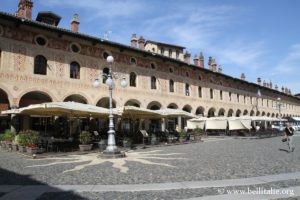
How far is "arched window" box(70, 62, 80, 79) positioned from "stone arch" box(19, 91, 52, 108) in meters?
2.41

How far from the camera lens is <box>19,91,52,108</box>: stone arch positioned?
18763 mm

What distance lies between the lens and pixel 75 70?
68.7 ft

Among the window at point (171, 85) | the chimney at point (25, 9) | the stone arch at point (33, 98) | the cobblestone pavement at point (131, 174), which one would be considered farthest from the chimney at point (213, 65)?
the cobblestone pavement at point (131, 174)

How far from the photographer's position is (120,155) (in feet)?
40.1

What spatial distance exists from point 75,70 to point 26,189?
15.5m

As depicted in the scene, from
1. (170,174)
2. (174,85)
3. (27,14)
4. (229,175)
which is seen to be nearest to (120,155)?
A: (170,174)

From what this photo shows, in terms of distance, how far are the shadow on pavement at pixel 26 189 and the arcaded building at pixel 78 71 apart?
1110 centimetres

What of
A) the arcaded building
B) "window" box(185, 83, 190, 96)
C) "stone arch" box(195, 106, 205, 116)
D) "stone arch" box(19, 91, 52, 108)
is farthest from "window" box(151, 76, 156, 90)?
"stone arch" box(19, 91, 52, 108)

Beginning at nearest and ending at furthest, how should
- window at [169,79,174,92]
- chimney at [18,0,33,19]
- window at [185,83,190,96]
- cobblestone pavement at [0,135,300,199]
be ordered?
cobblestone pavement at [0,135,300,199] < chimney at [18,0,33,19] < window at [169,79,174,92] < window at [185,83,190,96]

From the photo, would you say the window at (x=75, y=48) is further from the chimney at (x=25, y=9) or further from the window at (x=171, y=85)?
the window at (x=171, y=85)

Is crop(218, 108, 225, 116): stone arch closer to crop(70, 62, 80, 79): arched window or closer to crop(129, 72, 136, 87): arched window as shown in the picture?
crop(129, 72, 136, 87): arched window

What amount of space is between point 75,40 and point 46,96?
4637 mm

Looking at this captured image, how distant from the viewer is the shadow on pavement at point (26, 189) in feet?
18.9

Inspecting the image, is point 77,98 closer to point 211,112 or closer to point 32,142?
point 32,142
